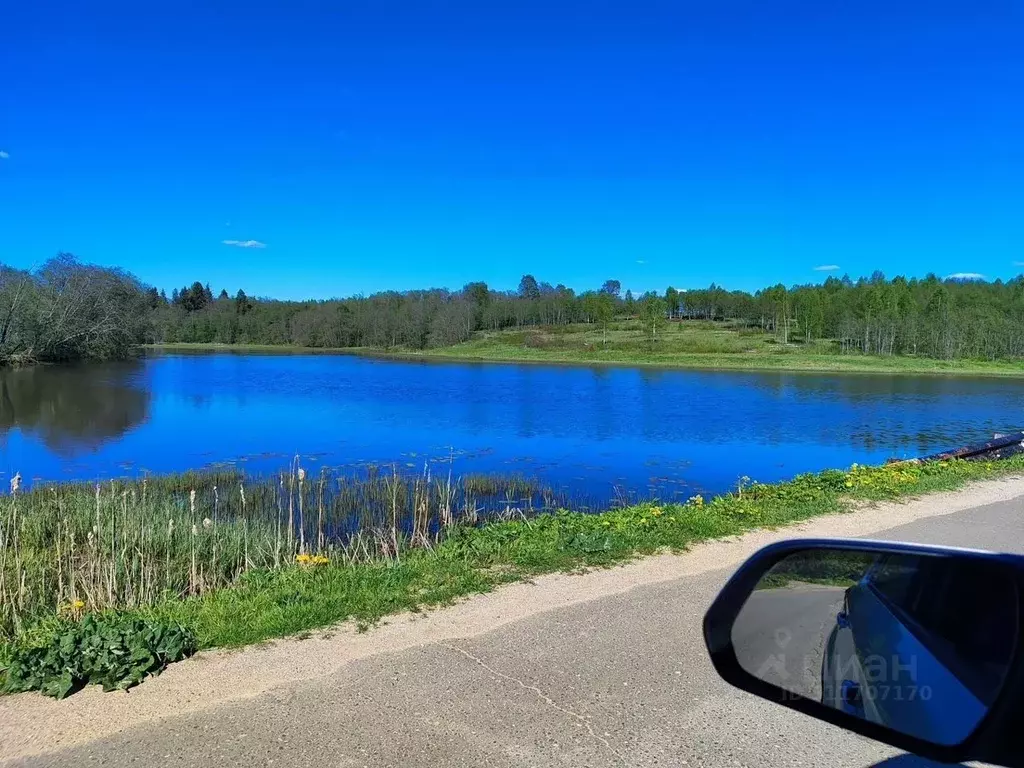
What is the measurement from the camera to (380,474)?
59.2 ft

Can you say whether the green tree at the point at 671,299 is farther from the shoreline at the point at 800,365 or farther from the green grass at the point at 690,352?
the shoreline at the point at 800,365

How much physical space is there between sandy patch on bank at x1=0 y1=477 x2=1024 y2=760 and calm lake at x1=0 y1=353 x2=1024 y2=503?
28.2 feet

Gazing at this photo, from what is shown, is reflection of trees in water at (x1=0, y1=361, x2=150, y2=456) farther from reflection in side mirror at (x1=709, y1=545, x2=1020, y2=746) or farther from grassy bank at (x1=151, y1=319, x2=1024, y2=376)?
grassy bank at (x1=151, y1=319, x2=1024, y2=376)

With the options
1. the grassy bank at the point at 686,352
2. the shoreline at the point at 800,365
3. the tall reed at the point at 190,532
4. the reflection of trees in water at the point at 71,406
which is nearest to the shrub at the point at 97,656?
the tall reed at the point at 190,532

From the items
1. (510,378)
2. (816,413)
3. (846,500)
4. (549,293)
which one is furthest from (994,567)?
(549,293)

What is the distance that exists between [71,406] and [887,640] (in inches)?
1478

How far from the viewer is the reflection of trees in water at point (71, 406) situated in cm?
2456

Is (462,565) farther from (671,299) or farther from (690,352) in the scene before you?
(671,299)

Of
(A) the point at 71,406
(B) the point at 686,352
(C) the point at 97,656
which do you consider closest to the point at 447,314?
(B) the point at 686,352

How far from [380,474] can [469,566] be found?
37.1ft

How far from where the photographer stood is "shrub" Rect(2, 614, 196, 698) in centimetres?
434

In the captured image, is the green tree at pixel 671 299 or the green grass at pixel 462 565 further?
the green tree at pixel 671 299

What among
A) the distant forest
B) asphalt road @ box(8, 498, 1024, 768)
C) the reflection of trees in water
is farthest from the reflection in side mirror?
the distant forest

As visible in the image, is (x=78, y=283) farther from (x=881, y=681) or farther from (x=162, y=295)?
(x=162, y=295)
